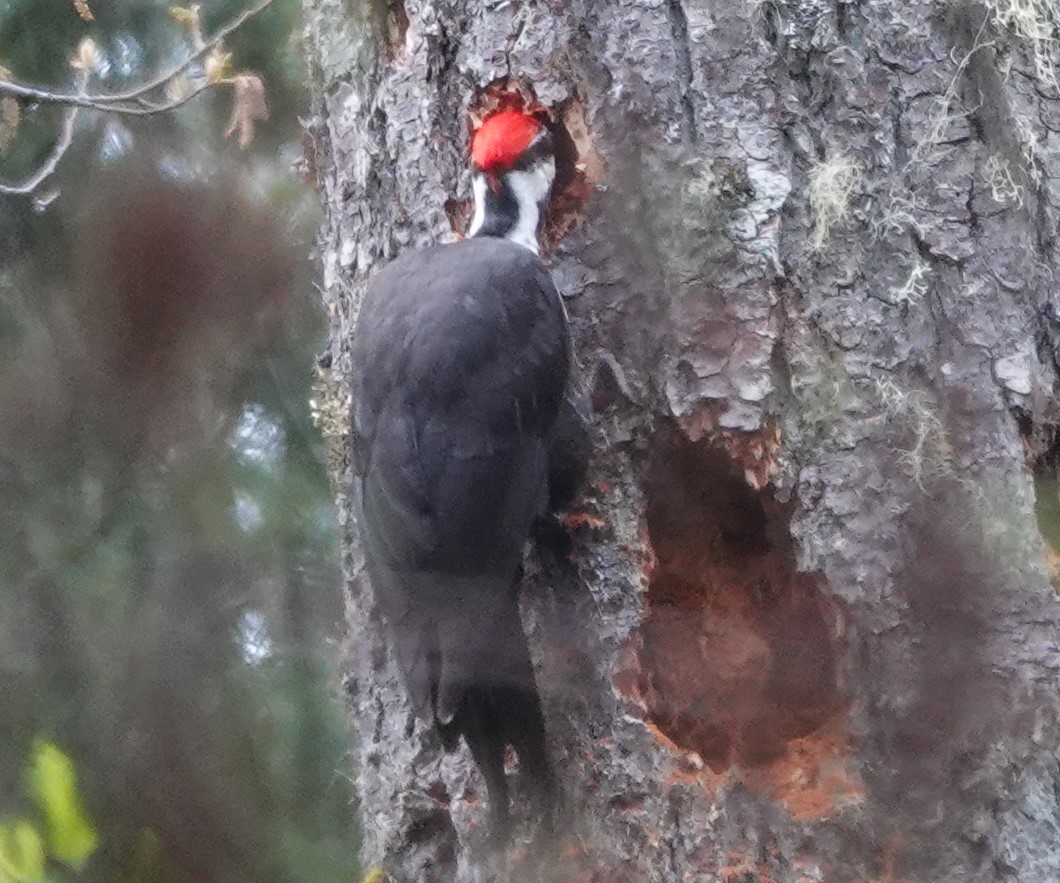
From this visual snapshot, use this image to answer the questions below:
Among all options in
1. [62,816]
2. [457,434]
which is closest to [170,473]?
[457,434]

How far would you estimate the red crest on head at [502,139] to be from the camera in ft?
6.87

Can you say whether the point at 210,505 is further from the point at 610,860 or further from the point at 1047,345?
the point at 1047,345

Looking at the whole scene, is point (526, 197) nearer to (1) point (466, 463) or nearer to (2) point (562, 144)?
(2) point (562, 144)

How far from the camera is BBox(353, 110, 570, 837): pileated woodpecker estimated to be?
6.66 ft

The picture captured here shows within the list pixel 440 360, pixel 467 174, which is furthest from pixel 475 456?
pixel 467 174

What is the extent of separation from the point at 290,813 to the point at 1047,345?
7.08 ft

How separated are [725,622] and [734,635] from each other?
25 mm

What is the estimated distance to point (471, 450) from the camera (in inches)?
82.6

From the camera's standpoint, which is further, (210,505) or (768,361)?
(210,505)

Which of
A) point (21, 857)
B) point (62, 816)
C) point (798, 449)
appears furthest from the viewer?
point (798, 449)

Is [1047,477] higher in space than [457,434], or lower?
lower

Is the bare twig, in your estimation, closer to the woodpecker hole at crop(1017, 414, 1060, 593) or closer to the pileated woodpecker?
the pileated woodpecker

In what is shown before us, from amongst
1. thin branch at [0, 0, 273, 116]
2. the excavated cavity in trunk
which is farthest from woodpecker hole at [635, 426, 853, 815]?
thin branch at [0, 0, 273, 116]

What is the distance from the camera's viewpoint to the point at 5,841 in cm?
178
